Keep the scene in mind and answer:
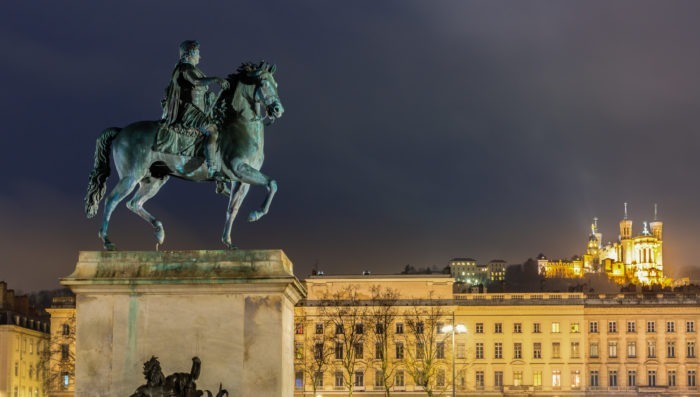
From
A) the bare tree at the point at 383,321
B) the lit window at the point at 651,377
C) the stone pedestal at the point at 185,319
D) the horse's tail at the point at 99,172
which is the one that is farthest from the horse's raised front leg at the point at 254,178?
the lit window at the point at 651,377

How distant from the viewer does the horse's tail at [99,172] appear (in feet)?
67.4

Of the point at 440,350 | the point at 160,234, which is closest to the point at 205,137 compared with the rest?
the point at 160,234

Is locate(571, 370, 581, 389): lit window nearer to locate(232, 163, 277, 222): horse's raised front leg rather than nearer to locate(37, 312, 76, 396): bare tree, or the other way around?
locate(37, 312, 76, 396): bare tree

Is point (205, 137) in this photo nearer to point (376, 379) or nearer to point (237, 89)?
point (237, 89)

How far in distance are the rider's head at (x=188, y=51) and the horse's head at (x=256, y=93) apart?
2.40 feet

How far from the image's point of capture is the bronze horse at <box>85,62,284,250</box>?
19.7m

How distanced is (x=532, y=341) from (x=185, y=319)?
113m

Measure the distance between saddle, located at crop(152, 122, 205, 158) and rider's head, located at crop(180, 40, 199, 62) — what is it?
1029 millimetres

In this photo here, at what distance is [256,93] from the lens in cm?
1992

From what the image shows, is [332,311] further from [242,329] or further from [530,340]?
[242,329]

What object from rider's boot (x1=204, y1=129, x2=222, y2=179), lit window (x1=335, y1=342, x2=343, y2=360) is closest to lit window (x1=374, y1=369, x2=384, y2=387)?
lit window (x1=335, y1=342, x2=343, y2=360)

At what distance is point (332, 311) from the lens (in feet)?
411

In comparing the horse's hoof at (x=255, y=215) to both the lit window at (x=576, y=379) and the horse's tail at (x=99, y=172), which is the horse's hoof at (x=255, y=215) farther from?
the lit window at (x=576, y=379)

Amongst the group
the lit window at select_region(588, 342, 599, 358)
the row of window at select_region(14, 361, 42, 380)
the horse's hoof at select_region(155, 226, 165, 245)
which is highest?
the lit window at select_region(588, 342, 599, 358)
